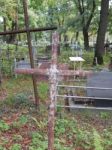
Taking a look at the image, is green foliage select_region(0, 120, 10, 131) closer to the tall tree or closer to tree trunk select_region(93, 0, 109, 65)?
tree trunk select_region(93, 0, 109, 65)

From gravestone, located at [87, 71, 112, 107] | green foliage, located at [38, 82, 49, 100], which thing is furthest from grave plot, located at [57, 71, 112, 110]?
green foliage, located at [38, 82, 49, 100]

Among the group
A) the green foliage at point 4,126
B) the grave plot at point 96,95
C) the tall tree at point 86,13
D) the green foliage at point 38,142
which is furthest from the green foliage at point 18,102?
the tall tree at point 86,13

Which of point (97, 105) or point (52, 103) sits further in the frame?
point (97, 105)

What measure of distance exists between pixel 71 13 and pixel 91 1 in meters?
11.7

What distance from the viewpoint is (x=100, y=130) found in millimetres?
7777

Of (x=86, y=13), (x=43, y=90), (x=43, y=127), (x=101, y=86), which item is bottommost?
(x=43, y=90)

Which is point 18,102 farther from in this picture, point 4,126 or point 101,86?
point 101,86

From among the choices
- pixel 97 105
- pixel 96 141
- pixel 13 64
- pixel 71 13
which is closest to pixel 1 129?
pixel 96 141

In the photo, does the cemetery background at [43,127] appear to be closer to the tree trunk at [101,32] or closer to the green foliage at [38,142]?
the green foliage at [38,142]

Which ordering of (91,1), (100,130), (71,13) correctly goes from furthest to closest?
(71,13), (91,1), (100,130)

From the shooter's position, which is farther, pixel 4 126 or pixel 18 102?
pixel 18 102

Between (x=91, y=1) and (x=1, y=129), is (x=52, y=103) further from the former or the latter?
(x=91, y=1)

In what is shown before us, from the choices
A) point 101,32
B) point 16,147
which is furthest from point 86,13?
point 16,147

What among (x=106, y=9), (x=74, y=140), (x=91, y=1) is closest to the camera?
(x=74, y=140)
